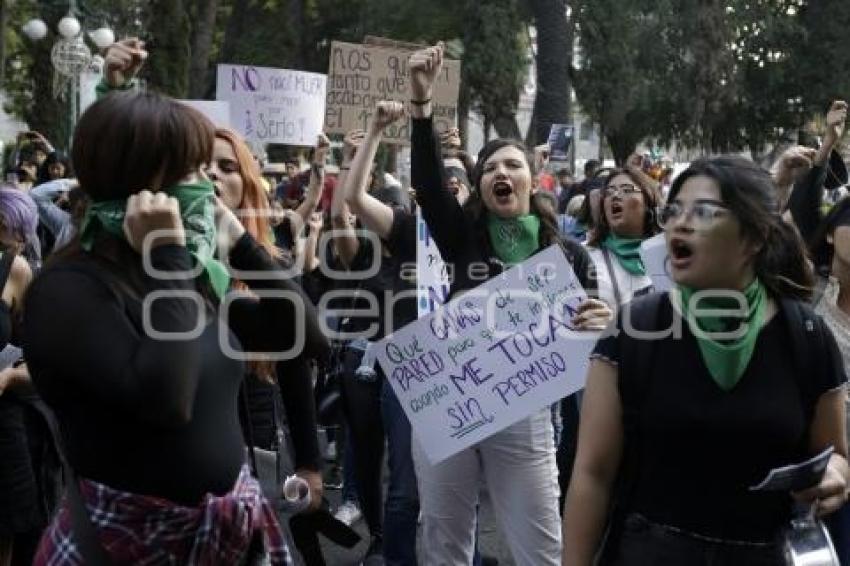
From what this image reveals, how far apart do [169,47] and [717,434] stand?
18.4 metres

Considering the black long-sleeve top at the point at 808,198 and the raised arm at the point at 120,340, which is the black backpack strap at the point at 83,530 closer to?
the raised arm at the point at 120,340

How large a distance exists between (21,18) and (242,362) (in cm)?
3270

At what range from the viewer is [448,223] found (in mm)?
4496

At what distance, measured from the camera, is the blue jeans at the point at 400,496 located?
515cm

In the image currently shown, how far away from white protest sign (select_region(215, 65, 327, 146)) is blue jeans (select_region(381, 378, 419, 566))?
3665 millimetres

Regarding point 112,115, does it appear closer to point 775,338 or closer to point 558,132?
point 775,338

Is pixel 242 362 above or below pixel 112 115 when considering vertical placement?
below

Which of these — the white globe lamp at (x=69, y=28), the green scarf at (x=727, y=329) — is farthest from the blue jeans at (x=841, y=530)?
the white globe lamp at (x=69, y=28)

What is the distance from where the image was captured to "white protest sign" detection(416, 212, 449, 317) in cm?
500

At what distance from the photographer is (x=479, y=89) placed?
1125 inches

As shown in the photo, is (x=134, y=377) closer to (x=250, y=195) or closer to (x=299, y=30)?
(x=250, y=195)

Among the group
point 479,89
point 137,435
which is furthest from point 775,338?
point 479,89

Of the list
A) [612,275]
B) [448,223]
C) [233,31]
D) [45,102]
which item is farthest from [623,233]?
[45,102]

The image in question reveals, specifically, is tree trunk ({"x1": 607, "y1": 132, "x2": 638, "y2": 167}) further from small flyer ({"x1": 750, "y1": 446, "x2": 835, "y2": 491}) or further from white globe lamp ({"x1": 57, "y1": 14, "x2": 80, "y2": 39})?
small flyer ({"x1": 750, "y1": 446, "x2": 835, "y2": 491})
